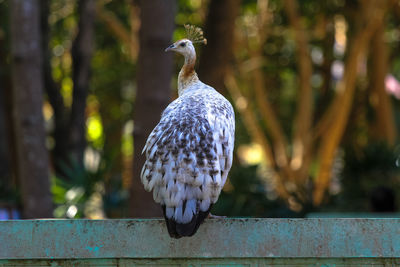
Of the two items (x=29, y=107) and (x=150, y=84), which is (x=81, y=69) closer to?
(x=29, y=107)

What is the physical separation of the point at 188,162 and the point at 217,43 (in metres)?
5.66

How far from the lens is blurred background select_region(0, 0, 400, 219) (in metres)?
7.23

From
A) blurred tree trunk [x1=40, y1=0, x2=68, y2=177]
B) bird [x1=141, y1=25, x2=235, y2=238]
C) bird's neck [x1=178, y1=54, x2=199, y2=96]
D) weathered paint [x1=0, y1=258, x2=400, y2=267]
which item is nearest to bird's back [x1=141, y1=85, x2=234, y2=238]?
bird [x1=141, y1=25, x2=235, y2=238]

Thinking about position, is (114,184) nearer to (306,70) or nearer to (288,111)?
(306,70)

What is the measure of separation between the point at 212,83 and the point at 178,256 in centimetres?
541

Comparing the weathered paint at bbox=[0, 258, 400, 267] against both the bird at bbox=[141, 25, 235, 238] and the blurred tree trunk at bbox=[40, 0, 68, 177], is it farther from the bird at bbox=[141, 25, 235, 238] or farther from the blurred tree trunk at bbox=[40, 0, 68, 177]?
A: the blurred tree trunk at bbox=[40, 0, 68, 177]

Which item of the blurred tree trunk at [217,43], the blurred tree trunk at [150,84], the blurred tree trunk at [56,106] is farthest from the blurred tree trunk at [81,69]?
the blurred tree trunk at [150,84]

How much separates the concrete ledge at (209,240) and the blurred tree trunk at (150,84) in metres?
3.01

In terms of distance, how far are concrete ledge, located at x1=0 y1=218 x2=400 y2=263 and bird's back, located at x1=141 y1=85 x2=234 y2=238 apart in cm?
24

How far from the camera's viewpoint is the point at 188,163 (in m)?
3.78

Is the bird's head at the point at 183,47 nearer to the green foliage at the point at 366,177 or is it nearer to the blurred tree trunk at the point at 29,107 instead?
the blurred tree trunk at the point at 29,107

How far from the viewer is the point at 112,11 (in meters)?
15.7

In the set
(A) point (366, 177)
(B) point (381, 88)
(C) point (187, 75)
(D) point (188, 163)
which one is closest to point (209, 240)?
(D) point (188, 163)

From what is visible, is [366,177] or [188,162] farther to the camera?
[366,177]
